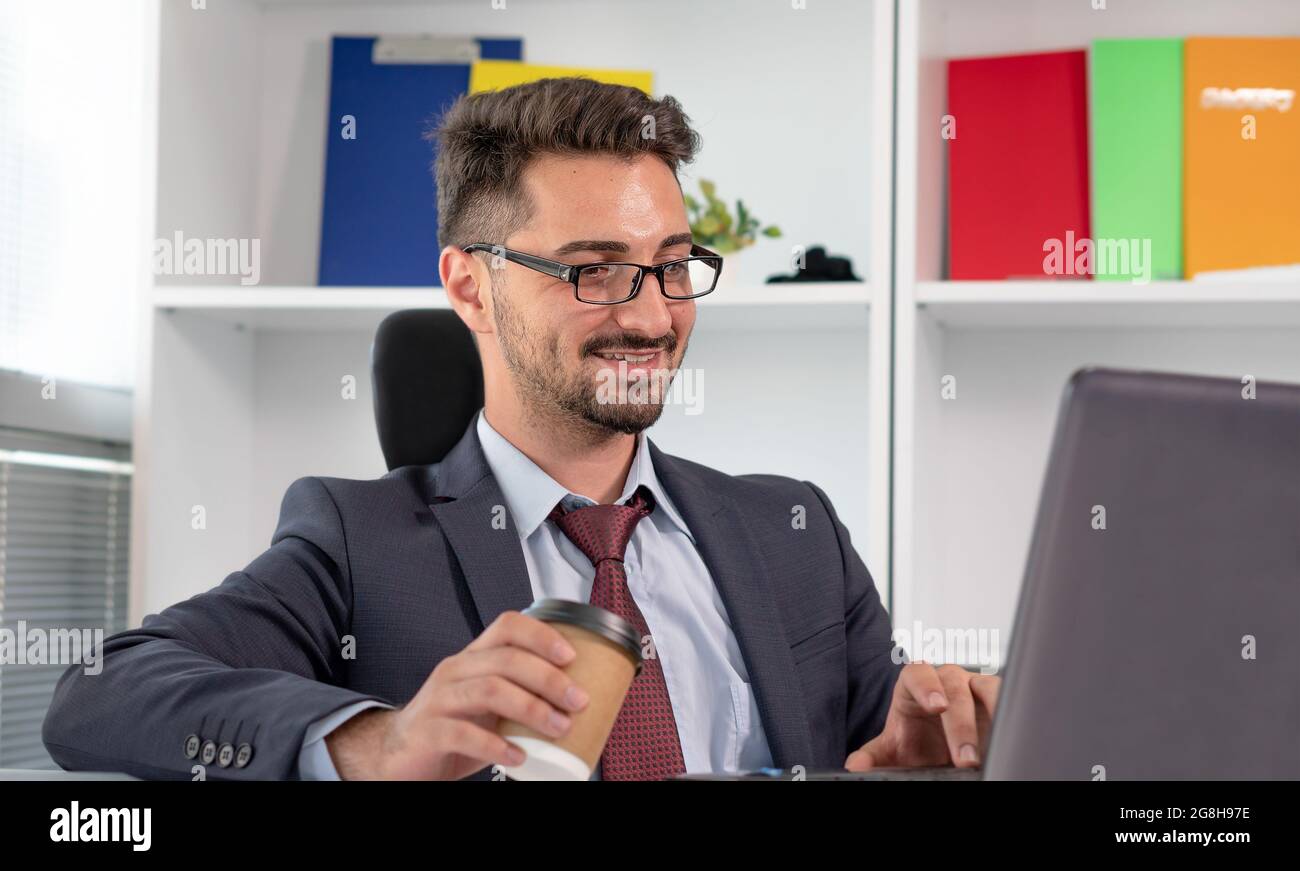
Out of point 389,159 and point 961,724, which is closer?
point 961,724

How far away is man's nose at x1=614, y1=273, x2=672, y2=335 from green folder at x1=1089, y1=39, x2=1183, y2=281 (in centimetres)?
95

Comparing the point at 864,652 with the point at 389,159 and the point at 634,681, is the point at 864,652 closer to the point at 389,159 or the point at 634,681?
the point at 634,681

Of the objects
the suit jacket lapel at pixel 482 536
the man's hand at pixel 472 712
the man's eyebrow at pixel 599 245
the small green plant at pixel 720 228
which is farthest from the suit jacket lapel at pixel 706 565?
the small green plant at pixel 720 228

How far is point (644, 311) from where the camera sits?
1.54m

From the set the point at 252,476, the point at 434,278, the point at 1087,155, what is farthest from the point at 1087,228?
the point at 252,476

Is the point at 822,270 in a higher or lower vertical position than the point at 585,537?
higher

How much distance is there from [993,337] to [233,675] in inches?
66.5

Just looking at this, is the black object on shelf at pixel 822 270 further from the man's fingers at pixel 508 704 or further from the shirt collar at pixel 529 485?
the man's fingers at pixel 508 704

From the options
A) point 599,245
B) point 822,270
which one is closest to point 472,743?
point 599,245

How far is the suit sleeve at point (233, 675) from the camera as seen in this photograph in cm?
96

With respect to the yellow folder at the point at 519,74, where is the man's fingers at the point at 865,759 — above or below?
below

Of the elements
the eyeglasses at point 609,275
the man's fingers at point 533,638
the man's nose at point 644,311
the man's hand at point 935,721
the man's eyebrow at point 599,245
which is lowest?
the man's hand at point 935,721

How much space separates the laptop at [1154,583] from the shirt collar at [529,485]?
2.93 ft

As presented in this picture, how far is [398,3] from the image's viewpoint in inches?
97.3
